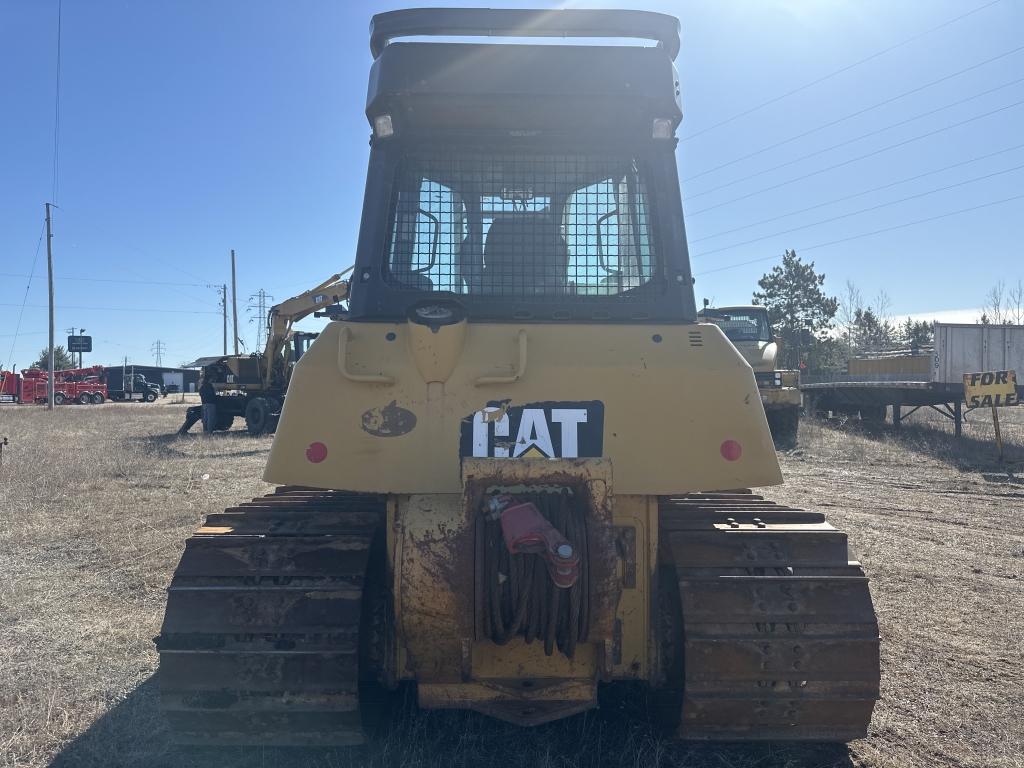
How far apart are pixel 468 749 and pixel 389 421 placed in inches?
55.2

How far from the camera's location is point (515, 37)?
3.70 m

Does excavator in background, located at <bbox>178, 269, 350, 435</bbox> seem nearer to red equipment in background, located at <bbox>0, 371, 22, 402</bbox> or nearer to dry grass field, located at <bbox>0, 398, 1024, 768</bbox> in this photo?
dry grass field, located at <bbox>0, 398, 1024, 768</bbox>

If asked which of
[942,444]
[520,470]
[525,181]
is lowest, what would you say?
[942,444]

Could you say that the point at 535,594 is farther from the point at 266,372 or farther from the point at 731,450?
the point at 266,372

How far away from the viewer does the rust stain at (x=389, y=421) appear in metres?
3.06

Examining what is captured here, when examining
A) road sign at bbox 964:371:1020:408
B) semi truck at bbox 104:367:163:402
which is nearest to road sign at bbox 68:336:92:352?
semi truck at bbox 104:367:163:402

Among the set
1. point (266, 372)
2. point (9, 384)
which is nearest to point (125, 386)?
point (9, 384)

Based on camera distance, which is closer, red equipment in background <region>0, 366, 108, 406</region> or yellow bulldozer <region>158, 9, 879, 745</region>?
yellow bulldozer <region>158, 9, 879, 745</region>

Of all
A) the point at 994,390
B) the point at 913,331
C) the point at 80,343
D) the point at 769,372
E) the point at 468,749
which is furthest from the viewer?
the point at 80,343

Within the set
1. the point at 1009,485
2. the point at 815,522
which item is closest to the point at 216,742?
the point at 815,522

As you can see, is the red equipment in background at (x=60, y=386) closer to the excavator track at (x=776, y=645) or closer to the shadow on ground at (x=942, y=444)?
the shadow on ground at (x=942, y=444)

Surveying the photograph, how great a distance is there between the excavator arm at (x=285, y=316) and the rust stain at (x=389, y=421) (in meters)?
15.4

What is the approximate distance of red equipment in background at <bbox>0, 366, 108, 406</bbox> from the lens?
5072cm

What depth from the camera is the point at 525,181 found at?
365 cm
